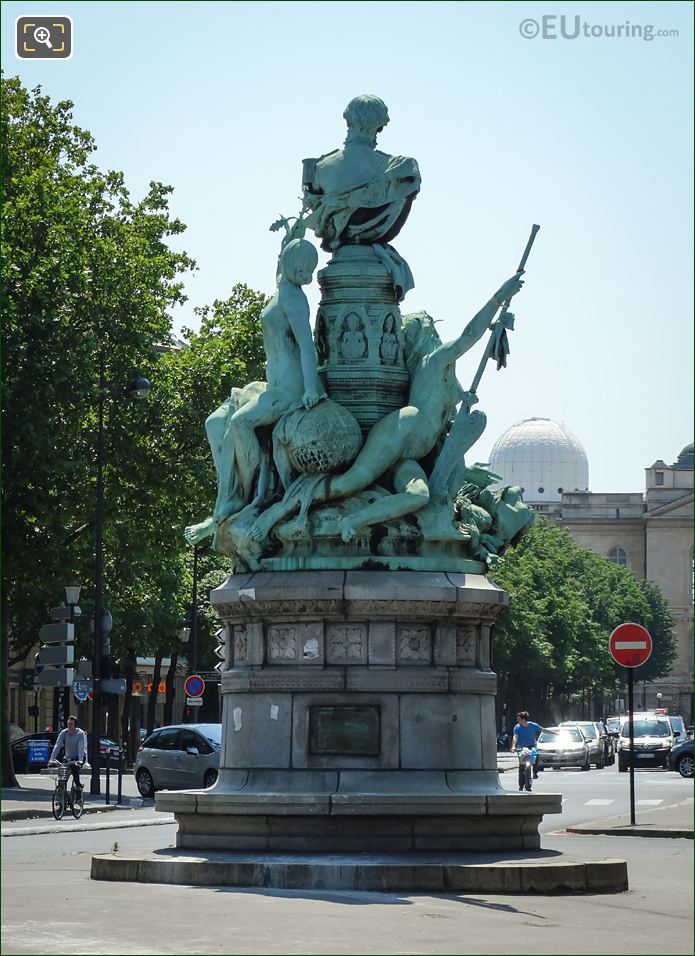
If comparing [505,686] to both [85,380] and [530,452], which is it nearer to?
[85,380]

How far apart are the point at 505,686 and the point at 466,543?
77.5 meters

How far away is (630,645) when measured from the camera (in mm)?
27453

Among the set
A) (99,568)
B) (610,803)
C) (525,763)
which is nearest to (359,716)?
(525,763)

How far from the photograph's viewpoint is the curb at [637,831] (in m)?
24.5

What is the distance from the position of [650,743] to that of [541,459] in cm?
11955

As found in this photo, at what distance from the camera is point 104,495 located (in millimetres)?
40438

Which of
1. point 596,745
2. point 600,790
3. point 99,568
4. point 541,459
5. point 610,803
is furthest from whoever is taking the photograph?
point 541,459

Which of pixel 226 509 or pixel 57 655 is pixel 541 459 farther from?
pixel 226 509

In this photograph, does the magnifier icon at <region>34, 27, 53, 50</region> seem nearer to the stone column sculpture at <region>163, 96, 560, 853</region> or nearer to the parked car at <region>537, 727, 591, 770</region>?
the stone column sculpture at <region>163, 96, 560, 853</region>

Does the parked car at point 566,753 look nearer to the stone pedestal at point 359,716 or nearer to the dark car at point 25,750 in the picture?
the dark car at point 25,750

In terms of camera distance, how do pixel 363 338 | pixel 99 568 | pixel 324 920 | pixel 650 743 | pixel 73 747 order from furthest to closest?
pixel 650 743, pixel 99 568, pixel 73 747, pixel 363 338, pixel 324 920

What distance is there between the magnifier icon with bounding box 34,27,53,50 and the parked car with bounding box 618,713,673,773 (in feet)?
140

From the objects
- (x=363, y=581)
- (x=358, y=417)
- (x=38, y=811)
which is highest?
(x=358, y=417)

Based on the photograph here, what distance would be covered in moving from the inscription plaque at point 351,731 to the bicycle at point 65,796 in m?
14.9
